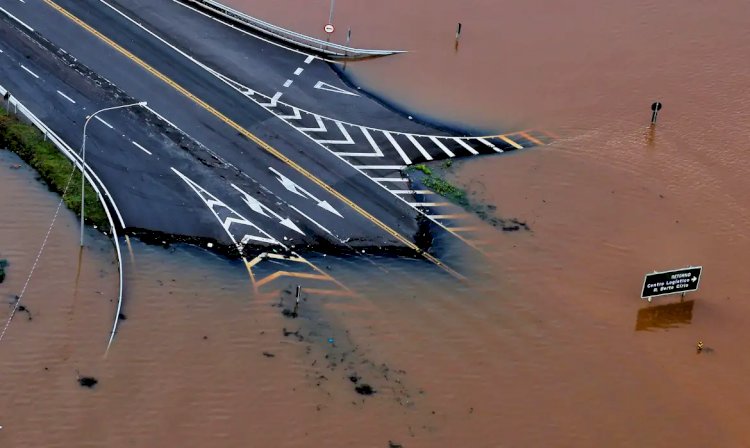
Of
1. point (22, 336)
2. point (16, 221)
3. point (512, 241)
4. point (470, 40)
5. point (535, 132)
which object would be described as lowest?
point (22, 336)

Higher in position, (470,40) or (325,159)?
(470,40)

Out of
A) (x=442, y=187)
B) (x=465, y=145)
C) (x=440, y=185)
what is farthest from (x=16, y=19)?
(x=442, y=187)

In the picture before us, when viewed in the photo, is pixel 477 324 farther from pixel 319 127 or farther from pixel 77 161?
pixel 77 161

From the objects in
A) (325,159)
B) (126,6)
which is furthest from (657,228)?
(126,6)

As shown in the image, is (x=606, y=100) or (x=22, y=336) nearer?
(x=22, y=336)

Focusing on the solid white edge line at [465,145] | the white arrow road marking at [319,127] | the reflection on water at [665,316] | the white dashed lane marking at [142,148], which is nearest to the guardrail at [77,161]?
the white dashed lane marking at [142,148]

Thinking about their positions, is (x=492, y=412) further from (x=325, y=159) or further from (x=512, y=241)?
(x=325, y=159)

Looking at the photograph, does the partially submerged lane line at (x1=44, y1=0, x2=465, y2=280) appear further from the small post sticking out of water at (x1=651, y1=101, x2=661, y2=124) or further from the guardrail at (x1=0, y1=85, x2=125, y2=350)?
the small post sticking out of water at (x1=651, y1=101, x2=661, y2=124)

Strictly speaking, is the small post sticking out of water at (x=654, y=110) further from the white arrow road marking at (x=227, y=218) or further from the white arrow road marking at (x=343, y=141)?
the white arrow road marking at (x=227, y=218)
